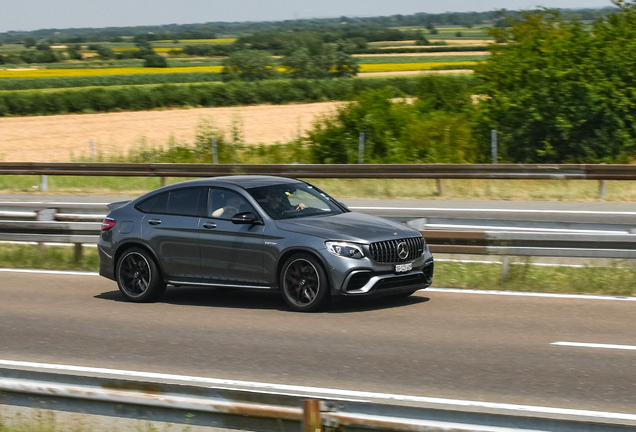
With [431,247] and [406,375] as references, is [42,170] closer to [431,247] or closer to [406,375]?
[431,247]

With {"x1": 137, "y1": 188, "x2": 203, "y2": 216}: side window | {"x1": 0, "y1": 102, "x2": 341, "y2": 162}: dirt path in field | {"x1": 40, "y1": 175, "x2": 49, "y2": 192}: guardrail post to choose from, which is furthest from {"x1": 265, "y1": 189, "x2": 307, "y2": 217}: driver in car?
{"x1": 0, "y1": 102, "x2": 341, "y2": 162}: dirt path in field

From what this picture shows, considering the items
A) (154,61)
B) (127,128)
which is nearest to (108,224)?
(127,128)

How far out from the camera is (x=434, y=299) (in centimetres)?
1066

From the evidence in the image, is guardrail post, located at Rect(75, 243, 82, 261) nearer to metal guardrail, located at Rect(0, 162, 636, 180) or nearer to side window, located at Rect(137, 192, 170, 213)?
side window, located at Rect(137, 192, 170, 213)

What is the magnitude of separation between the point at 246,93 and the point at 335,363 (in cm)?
5899

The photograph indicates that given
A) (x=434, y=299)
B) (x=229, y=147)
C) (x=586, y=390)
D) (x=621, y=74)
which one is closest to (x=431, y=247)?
(x=434, y=299)

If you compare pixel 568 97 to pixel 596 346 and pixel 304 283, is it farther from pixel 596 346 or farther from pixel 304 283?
pixel 596 346

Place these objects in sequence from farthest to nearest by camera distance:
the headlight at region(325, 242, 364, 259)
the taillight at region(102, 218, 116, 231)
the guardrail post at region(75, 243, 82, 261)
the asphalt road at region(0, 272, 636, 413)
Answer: the guardrail post at region(75, 243, 82, 261) → the taillight at region(102, 218, 116, 231) → the headlight at region(325, 242, 364, 259) → the asphalt road at region(0, 272, 636, 413)

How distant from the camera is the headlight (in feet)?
31.6

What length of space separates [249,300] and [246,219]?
1.19 metres

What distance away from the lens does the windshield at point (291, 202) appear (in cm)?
1047

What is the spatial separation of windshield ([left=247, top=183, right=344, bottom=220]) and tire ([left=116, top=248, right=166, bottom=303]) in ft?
4.82

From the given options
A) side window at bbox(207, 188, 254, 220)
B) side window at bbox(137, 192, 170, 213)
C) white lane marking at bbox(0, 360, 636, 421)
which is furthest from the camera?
side window at bbox(137, 192, 170, 213)

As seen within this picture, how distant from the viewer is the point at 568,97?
25.6m
